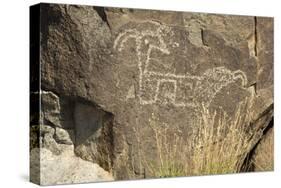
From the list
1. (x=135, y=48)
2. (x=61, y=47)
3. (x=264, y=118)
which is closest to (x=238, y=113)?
(x=264, y=118)

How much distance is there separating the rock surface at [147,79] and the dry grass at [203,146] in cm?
1

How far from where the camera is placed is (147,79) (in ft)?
25.3

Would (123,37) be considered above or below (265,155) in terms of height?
above

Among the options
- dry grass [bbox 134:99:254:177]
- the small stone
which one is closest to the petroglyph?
dry grass [bbox 134:99:254:177]

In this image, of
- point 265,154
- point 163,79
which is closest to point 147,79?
point 163,79

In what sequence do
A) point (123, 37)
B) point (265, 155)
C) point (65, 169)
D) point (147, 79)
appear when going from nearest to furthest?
1. point (65, 169)
2. point (123, 37)
3. point (147, 79)
4. point (265, 155)

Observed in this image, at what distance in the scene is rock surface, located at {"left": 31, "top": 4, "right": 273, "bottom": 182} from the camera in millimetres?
7324

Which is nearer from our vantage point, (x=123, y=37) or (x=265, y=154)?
(x=123, y=37)

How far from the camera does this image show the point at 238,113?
8.24 metres

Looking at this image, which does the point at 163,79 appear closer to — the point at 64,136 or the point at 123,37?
the point at 123,37

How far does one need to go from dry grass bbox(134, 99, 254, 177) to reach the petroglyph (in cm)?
19

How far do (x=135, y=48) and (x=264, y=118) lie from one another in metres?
1.82

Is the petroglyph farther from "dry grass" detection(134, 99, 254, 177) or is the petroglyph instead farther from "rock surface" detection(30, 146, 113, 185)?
"rock surface" detection(30, 146, 113, 185)

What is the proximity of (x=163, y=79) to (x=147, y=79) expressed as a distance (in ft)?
0.62
